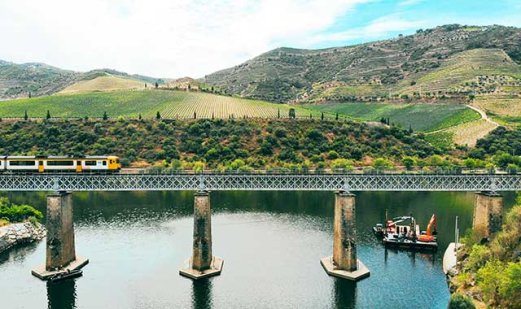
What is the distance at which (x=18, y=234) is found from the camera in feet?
252

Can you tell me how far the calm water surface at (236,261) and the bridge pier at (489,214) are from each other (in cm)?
814

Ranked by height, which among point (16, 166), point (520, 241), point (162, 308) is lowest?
point (162, 308)

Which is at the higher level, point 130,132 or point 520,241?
point 130,132

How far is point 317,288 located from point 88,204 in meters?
68.5

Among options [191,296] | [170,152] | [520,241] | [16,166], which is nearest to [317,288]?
[191,296]

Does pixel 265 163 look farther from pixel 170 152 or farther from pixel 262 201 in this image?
pixel 170 152

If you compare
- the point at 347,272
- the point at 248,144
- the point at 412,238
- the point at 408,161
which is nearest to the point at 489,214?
the point at 412,238

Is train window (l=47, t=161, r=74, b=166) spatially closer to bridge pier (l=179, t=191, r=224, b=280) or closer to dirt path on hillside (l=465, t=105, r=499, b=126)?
bridge pier (l=179, t=191, r=224, b=280)

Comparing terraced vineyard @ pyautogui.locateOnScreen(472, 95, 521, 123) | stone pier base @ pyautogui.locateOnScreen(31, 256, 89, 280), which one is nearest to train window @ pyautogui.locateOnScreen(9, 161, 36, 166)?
stone pier base @ pyautogui.locateOnScreen(31, 256, 89, 280)

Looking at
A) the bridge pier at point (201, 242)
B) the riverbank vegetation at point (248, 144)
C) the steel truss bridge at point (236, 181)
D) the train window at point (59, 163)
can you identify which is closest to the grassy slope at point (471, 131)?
the riverbank vegetation at point (248, 144)

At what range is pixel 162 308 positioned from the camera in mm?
51281

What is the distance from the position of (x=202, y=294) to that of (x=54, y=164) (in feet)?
94.3

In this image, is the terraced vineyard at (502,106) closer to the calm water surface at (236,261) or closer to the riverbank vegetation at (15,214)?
the calm water surface at (236,261)

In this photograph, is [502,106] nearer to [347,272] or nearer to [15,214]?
[347,272]
